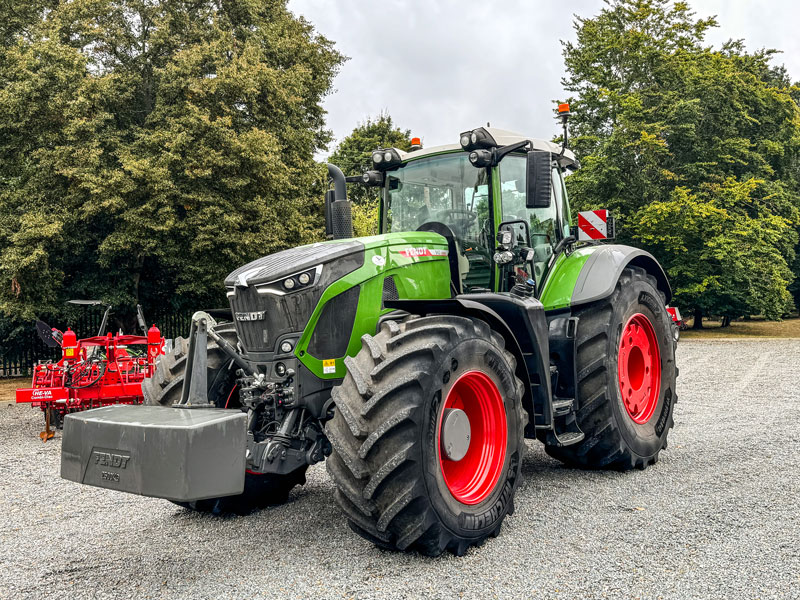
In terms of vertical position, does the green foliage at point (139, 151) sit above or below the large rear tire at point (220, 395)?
above

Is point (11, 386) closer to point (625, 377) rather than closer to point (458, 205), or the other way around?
point (458, 205)

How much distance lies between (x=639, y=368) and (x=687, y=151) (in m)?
20.4

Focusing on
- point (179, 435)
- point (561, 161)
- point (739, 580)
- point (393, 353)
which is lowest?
point (739, 580)

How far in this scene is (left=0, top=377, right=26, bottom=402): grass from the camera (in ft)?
43.2

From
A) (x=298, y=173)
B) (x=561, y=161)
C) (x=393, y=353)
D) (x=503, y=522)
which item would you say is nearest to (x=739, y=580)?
(x=503, y=522)

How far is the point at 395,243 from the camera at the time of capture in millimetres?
4734

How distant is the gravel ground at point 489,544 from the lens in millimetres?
3506

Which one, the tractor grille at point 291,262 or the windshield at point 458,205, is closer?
the tractor grille at point 291,262

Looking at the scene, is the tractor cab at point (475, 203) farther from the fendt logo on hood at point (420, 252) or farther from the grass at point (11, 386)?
the grass at point (11, 386)

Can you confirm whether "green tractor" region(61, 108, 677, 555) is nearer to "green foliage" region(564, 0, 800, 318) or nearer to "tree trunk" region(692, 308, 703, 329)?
"green foliage" region(564, 0, 800, 318)

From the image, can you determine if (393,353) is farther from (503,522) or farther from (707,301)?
(707,301)

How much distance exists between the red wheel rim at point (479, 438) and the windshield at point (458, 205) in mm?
1182

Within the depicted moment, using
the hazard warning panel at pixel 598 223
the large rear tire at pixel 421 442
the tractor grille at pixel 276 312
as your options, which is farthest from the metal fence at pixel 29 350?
the large rear tire at pixel 421 442

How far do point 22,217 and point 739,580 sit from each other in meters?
14.6
